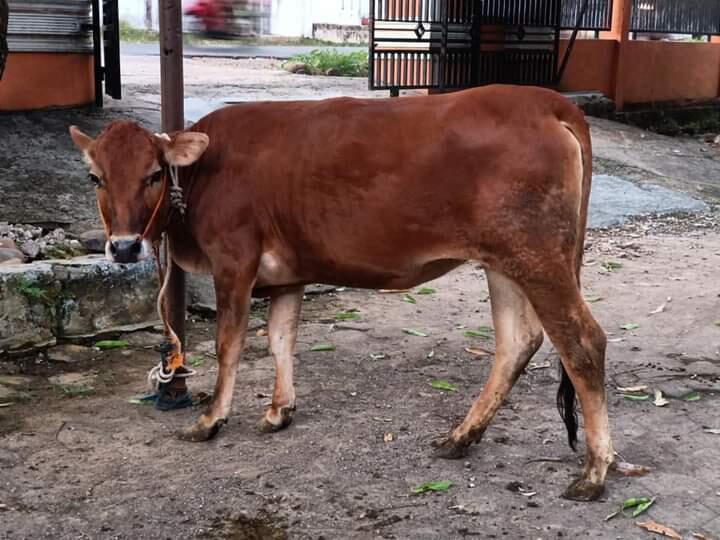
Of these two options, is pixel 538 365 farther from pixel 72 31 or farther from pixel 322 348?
pixel 72 31

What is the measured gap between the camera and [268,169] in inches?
165

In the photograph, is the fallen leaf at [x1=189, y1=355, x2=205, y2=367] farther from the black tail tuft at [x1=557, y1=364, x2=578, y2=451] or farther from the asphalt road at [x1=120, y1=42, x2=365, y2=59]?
the asphalt road at [x1=120, y1=42, x2=365, y2=59]

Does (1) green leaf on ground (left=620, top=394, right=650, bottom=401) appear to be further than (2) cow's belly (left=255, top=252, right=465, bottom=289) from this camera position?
Yes

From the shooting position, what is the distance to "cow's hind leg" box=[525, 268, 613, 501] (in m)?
3.77

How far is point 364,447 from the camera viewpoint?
4.29 m

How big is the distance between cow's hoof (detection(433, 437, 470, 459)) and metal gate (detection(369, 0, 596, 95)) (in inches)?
308

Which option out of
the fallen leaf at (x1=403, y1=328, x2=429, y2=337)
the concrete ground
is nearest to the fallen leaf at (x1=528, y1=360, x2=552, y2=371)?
the concrete ground

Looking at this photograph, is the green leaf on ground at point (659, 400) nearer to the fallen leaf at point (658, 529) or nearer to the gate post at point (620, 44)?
the fallen leaf at point (658, 529)

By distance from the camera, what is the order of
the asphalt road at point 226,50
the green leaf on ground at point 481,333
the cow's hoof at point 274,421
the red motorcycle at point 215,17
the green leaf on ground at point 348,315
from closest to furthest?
the cow's hoof at point 274,421 < the green leaf on ground at point 481,333 < the green leaf on ground at point 348,315 < the red motorcycle at point 215,17 < the asphalt road at point 226,50

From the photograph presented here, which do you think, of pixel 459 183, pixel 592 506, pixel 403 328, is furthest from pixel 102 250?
pixel 592 506

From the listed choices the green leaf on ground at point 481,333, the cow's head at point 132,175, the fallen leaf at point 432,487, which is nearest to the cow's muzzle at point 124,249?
the cow's head at point 132,175

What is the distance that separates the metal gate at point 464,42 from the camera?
1171cm

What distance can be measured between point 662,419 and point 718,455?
437 mm

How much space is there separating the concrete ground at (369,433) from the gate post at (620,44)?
269 inches
